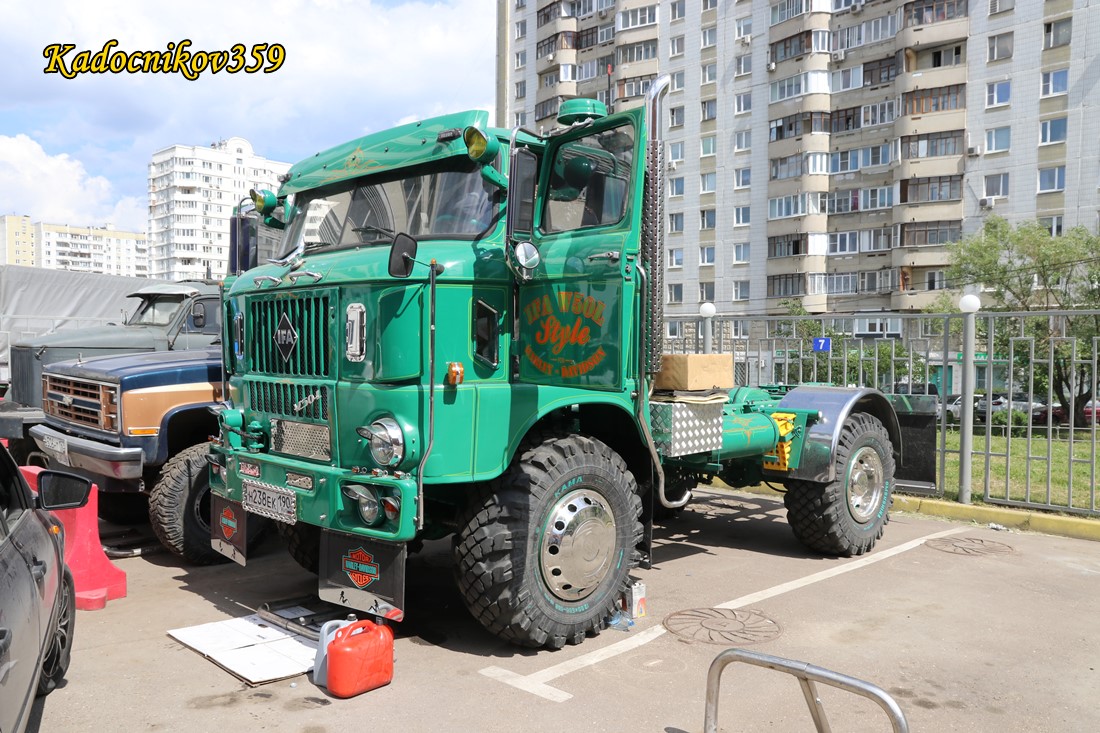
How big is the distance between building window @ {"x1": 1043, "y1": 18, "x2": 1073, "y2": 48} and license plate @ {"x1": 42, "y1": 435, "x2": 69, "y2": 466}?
141 ft

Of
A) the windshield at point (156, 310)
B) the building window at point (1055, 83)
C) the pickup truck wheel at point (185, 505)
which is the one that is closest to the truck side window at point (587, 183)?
the pickup truck wheel at point (185, 505)

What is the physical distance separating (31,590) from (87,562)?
306 cm

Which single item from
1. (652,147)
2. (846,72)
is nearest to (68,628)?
(652,147)

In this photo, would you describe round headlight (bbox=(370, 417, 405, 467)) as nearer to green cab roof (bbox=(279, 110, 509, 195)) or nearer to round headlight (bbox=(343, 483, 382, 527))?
round headlight (bbox=(343, 483, 382, 527))

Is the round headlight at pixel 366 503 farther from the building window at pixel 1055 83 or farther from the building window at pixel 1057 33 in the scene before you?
the building window at pixel 1057 33

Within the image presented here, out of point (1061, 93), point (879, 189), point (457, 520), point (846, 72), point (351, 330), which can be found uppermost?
point (846, 72)

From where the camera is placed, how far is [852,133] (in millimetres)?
44688

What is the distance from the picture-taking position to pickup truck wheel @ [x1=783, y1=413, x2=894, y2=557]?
24.5 ft

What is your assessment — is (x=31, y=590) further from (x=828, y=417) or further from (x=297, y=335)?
(x=828, y=417)

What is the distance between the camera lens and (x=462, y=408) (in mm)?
4934

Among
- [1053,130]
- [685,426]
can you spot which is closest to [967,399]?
[685,426]

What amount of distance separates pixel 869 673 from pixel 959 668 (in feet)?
1.84

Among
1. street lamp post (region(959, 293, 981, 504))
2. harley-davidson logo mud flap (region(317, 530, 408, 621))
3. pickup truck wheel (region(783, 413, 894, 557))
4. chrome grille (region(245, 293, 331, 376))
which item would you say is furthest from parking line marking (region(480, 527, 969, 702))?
street lamp post (region(959, 293, 981, 504))

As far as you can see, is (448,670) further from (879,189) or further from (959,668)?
(879,189)
